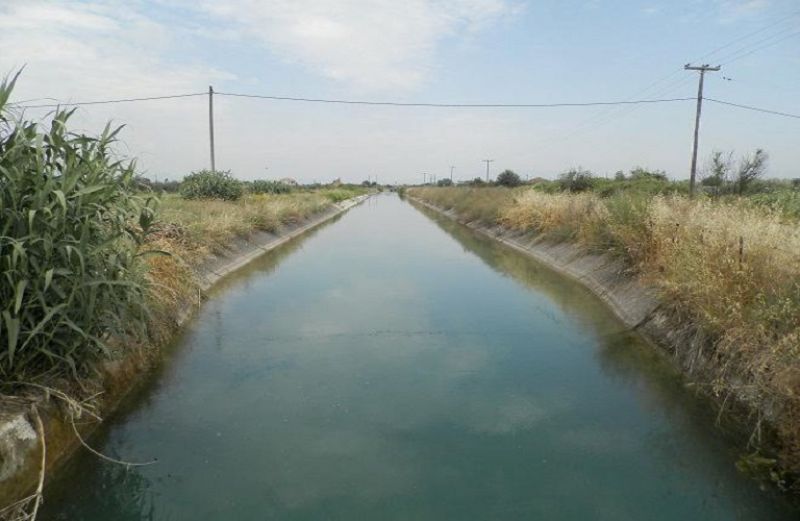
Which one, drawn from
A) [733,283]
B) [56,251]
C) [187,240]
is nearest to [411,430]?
[56,251]

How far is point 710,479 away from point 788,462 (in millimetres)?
596

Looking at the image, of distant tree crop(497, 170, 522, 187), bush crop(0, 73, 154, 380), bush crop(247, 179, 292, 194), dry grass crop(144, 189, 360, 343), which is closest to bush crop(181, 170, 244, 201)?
dry grass crop(144, 189, 360, 343)

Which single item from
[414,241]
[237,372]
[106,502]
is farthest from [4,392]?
[414,241]

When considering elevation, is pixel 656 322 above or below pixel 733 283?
below

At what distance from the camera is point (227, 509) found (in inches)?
159

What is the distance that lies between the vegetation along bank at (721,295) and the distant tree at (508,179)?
153ft

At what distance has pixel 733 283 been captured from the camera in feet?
19.7

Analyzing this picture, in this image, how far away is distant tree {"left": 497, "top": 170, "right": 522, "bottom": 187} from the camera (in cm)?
5984

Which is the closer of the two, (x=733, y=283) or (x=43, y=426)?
(x=43, y=426)

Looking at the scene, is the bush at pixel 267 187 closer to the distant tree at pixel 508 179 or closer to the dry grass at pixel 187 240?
the dry grass at pixel 187 240

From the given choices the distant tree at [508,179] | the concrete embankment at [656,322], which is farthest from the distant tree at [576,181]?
the distant tree at [508,179]

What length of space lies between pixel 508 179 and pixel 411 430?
5804 cm

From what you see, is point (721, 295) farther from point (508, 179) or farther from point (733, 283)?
point (508, 179)

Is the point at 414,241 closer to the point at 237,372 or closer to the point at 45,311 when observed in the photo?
the point at 237,372
